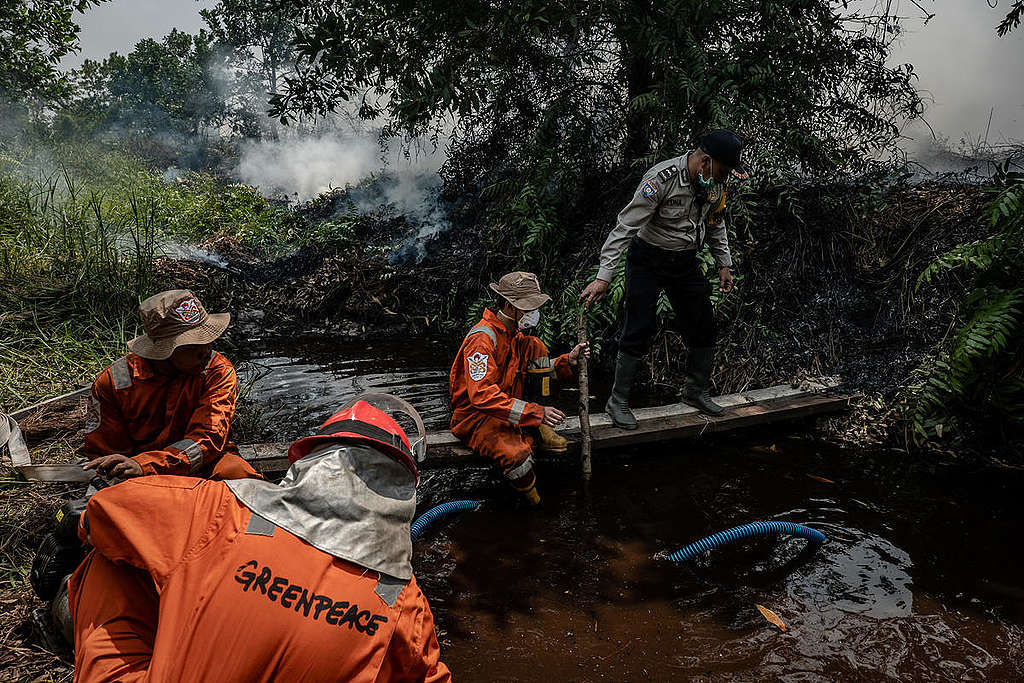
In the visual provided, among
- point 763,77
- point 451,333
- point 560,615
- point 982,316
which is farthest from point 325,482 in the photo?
point 451,333

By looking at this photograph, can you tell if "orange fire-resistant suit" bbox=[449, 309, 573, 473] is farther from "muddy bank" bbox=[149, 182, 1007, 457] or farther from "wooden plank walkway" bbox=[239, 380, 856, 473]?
"muddy bank" bbox=[149, 182, 1007, 457]

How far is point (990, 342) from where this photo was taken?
13.3ft

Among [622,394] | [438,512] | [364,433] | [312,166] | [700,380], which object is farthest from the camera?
[312,166]

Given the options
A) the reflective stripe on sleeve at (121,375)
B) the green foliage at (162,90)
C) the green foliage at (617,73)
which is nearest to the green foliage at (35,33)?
the green foliage at (617,73)

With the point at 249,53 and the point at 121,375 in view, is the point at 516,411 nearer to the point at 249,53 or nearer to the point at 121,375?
the point at 121,375

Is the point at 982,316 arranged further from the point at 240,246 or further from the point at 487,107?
the point at 240,246

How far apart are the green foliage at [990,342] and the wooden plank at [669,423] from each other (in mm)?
781

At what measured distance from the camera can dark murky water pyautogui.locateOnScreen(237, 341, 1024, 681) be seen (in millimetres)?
2695

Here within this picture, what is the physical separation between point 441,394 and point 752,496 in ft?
10.9

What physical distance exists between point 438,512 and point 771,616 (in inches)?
72.6

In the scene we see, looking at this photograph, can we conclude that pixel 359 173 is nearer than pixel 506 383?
No

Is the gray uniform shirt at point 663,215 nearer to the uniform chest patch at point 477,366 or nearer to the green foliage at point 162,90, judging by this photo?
the uniform chest patch at point 477,366

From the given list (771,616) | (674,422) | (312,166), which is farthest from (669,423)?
(312,166)

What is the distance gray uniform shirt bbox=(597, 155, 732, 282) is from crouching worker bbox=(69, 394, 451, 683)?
9.59 ft
